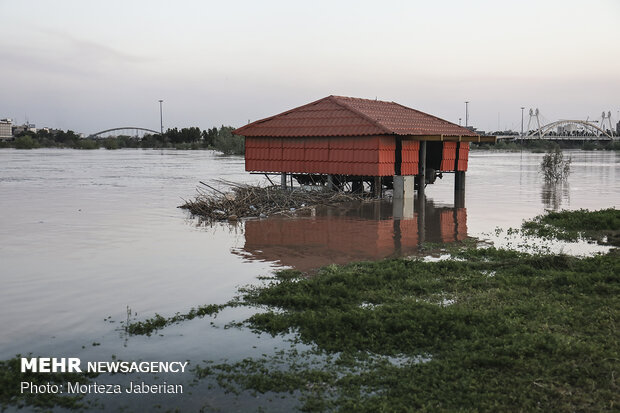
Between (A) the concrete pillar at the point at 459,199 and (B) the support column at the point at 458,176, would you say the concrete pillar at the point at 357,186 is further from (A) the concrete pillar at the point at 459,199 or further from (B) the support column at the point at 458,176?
(B) the support column at the point at 458,176

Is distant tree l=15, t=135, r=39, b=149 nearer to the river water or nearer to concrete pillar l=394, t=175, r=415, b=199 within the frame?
the river water

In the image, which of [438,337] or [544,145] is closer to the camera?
[438,337]

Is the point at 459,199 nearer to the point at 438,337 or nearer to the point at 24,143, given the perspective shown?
the point at 438,337

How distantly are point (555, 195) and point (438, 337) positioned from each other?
27.1 metres

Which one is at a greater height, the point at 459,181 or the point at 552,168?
the point at 552,168

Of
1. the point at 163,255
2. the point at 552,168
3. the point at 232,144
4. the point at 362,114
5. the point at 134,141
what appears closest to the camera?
the point at 163,255

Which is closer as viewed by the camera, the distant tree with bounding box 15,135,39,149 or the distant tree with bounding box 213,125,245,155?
the distant tree with bounding box 213,125,245,155

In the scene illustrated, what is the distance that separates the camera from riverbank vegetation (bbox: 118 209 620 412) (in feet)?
21.3

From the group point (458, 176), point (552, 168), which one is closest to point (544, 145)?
point (552, 168)

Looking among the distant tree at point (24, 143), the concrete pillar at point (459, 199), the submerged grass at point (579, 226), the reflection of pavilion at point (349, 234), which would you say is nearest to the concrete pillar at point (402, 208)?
the reflection of pavilion at point (349, 234)

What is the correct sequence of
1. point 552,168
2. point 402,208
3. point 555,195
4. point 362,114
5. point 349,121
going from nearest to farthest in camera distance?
point 402,208
point 362,114
point 349,121
point 555,195
point 552,168

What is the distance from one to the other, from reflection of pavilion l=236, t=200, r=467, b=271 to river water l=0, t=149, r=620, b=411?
0.04 metres

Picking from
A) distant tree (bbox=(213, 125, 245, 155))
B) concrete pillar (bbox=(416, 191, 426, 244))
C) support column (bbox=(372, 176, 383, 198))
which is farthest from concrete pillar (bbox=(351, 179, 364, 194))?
distant tree (bbox=(213, 125, 245, 155))

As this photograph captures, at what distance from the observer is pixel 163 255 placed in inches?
598
